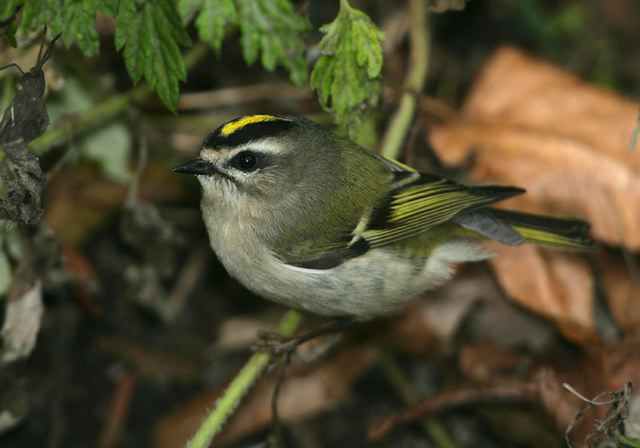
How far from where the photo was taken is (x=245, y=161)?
2.92 m

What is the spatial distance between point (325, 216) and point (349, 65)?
533 millimetres

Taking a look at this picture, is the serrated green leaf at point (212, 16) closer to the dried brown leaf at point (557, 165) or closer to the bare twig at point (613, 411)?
the bare twig at point (613, 411)

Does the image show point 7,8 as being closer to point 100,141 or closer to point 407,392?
point 100,141

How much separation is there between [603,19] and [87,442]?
11.9ft

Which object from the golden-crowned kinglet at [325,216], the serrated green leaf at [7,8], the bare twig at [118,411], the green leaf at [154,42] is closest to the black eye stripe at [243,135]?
the golden-crowned kinglet at [325,216]

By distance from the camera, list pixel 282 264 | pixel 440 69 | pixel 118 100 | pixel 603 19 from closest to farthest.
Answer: pixel 282 264
pixel 118 100
pixel 440 69
pixel 603 19

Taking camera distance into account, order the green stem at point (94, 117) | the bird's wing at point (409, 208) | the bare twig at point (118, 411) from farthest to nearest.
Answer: the bare twig at point (118, 411), the green stem at point (94, 117), the bird's wing at point (409, 208)

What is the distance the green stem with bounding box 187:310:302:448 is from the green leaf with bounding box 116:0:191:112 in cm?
95

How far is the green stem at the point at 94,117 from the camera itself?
3258 mm

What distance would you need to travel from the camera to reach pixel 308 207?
10.1ft

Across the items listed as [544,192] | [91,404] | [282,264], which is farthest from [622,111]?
[91,404]

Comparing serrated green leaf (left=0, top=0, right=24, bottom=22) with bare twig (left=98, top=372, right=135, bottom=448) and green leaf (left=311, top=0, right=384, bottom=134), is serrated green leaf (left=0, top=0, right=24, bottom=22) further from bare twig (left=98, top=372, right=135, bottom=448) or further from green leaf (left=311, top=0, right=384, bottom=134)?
bare twig (left=98, top=372, right=135, bottom=448)

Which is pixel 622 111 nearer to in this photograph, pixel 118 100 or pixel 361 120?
pixel 361 120

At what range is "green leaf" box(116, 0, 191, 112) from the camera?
2.60m
